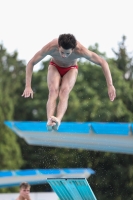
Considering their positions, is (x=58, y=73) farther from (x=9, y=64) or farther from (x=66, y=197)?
(x=9, y=64)

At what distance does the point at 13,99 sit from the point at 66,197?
122 ft

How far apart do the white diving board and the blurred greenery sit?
372 centimetres

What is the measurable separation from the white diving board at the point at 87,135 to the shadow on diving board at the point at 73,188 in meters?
8.82

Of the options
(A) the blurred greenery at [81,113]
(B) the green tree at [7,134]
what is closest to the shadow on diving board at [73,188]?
(A) the blurred greenery at [81,113]

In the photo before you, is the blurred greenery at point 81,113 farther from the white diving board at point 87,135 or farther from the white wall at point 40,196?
the white wall at point 40,196

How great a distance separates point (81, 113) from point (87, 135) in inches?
831

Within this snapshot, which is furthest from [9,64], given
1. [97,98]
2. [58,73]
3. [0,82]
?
[58,73]

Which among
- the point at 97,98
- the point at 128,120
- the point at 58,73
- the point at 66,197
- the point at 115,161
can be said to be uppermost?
the point at 97,98

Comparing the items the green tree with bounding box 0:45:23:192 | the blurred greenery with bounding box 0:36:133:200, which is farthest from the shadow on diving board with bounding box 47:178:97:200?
the green tree with bounding box 0:45:23:192

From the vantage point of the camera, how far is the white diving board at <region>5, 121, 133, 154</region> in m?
24.9

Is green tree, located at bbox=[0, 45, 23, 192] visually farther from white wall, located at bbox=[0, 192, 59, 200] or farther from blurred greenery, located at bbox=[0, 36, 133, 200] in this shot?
white wall, located at bbox=[0, 192, 59, 200]

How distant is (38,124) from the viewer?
28.0m

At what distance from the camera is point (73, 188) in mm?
14992

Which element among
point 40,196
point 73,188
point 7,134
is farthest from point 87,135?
point 7,134
